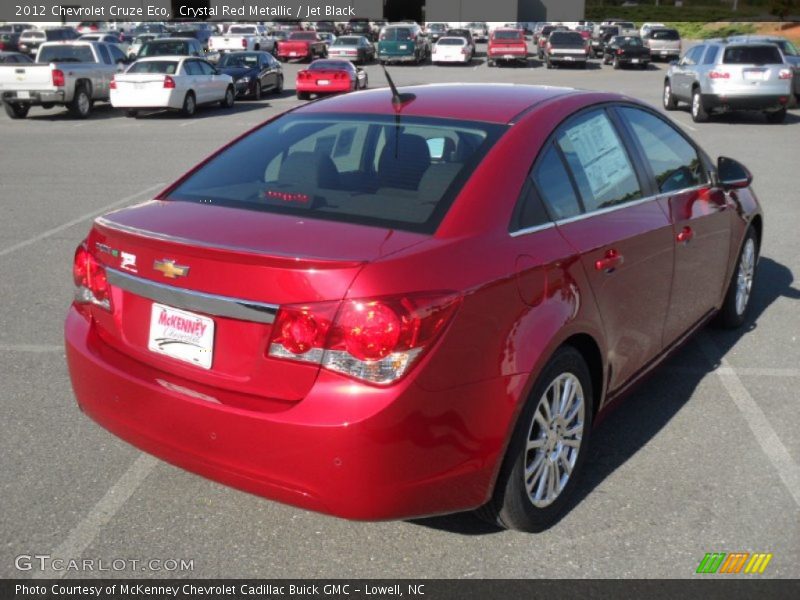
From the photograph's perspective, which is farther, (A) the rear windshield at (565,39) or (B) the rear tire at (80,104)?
(A) the rear windshield at (565,39)

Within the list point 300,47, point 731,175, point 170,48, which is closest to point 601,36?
point 300,47

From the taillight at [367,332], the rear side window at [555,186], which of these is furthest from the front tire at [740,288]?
the taillight at [367,332]

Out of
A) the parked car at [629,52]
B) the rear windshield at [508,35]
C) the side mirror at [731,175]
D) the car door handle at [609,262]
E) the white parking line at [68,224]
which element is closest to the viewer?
the car door handle at [609,262]

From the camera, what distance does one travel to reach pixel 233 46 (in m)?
46.9

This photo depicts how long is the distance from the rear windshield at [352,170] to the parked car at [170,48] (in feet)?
80.5

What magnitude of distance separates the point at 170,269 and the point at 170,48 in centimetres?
2621

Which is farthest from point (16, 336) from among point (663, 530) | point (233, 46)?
point (233, 46)

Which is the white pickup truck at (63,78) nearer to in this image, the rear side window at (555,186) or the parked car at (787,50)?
the parked car at (787,50)

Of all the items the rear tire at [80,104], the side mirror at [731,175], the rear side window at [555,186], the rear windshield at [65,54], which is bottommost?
the rear tire at [80,104]

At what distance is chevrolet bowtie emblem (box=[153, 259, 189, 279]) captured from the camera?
3.18 metres

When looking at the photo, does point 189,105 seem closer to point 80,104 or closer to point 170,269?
point 80,104

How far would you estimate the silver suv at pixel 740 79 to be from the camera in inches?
775

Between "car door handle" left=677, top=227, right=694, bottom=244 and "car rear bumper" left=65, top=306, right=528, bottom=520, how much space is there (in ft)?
5.87

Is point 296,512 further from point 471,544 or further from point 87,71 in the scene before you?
point 87,71
